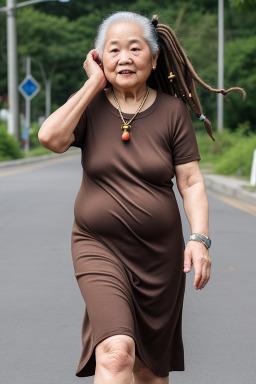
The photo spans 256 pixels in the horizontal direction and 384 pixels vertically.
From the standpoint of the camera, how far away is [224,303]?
20.8ft

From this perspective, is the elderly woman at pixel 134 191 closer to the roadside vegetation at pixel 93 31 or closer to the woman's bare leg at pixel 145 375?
the woman's bare leg at pixel 145 375

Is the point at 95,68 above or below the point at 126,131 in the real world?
above

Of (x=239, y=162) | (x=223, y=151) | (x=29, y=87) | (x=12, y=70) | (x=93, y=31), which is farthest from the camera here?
(x=93, y=31)

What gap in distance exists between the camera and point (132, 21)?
314cm

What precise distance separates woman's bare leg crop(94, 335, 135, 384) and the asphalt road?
5.82 feet

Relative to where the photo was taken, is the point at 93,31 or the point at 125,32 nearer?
the point at 125,32

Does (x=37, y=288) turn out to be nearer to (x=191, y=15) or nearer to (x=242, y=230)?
(x=242, y=230)

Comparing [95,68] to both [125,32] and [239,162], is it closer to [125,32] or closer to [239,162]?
[125,32]

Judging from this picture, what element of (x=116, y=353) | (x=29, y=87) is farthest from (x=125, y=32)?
(x=29, y=87)

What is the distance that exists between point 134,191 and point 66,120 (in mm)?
373

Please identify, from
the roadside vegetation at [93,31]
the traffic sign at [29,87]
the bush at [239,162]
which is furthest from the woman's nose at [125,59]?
the traffic sign at [29,87]

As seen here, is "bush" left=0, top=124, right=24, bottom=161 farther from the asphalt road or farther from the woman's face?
the woman's face

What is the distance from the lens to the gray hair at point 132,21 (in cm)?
315

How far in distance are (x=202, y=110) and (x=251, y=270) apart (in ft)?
14.8
